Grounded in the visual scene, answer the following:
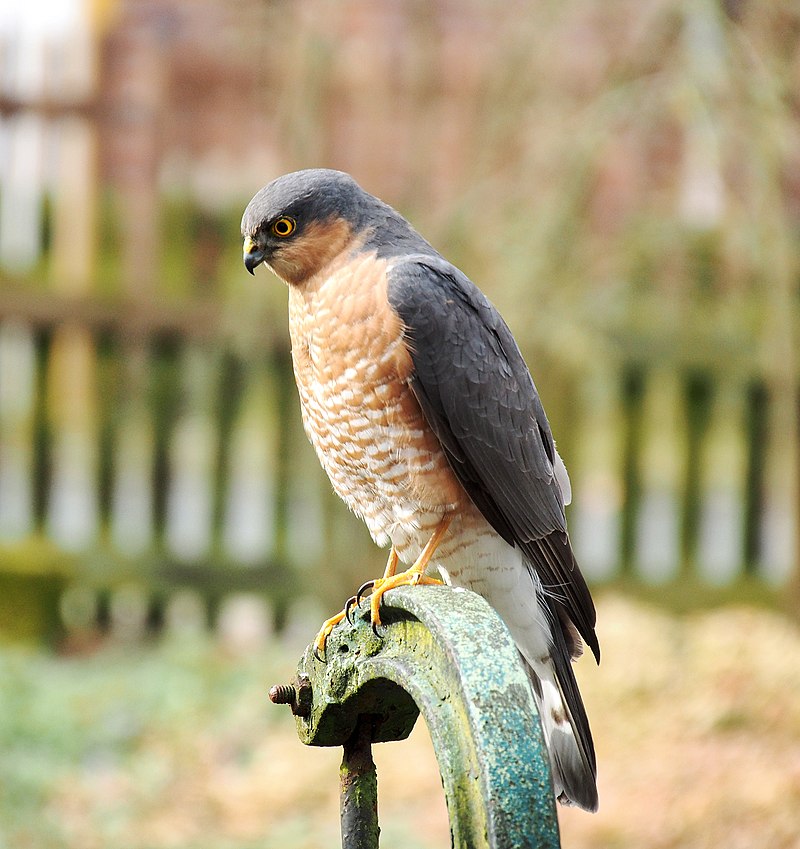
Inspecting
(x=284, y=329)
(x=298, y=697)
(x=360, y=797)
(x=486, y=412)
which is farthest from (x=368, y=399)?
(x=284, y=329)

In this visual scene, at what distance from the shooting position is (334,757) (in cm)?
436

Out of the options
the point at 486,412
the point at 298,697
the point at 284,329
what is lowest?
the point at 298,697

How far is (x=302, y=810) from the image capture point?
Answer: 411 centimetres

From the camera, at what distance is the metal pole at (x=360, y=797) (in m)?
1.65

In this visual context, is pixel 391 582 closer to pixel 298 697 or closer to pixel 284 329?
pixel 298 697

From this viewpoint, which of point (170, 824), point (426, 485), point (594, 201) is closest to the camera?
point (426, 485)

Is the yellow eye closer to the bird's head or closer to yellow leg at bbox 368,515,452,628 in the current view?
the bird's head

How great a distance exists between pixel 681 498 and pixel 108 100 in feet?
12.1

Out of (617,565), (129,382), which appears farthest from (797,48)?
(129,382)

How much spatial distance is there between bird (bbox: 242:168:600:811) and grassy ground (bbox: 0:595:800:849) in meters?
1.56

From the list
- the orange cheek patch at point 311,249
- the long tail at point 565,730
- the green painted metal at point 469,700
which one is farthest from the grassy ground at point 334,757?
the green painted metal at point 469,700

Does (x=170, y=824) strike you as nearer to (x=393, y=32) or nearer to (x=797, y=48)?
(x=797, y=48)

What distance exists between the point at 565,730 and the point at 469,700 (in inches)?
36.9

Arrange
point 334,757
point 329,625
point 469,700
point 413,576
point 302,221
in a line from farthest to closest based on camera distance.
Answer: point 334,757 → point 302,221 → point 413,576 → point 329,625 → point 469,700
